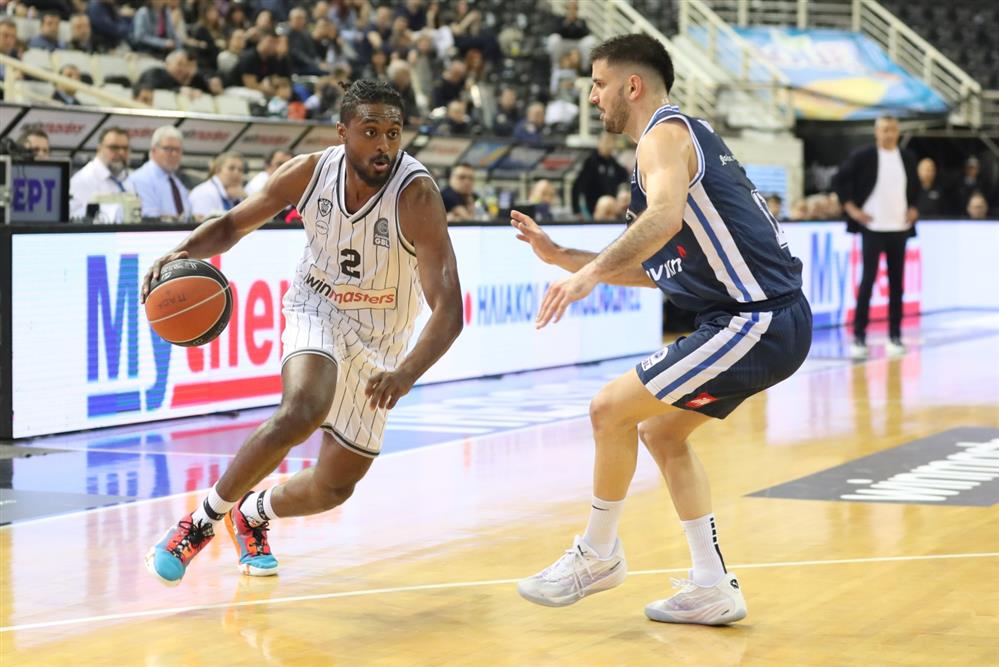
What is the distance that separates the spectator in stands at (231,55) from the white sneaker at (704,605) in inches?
527

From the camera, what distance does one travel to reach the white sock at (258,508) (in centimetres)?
603

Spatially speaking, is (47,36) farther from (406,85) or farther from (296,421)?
(296,421)

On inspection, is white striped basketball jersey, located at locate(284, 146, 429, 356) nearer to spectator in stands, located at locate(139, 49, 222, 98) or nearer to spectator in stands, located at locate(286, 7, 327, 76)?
spectator in stands, located at locate(139, 49, 222, 98)

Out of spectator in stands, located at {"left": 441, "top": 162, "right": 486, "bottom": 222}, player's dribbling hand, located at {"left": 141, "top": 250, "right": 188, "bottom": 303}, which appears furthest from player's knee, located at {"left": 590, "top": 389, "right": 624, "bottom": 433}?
spectator in stands, located at {"left": 441, "top": 162, "right": 486, "bottom": 222}

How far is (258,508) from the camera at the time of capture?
6.07 metres

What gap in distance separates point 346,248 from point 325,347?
378 mm

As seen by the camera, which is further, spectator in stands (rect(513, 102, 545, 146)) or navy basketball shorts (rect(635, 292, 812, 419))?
spectator in stands (rect(513, 102, 545, 146))

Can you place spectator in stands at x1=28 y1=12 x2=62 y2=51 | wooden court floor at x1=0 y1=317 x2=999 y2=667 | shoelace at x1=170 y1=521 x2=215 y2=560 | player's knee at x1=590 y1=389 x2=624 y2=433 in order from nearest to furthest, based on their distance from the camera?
wooden court floor at x1=0 y1=317 x2=999 y2=667 → player's knee at x1=590 y1=389 x2=624 y2=433 → shoelace at x1=170 y1=521 x2=215 y2=560 → spectator in stands at x1=28 y1=12 x2=62 y2=51

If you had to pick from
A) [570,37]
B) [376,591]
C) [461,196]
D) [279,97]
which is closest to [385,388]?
[376,591]

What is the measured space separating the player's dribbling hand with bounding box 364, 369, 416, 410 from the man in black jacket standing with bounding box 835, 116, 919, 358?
413 inches

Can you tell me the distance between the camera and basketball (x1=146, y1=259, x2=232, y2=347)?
5.86 meters

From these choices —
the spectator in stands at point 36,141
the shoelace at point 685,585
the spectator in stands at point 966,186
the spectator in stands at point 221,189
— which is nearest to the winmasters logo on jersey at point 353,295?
the shoelace at point 685,585

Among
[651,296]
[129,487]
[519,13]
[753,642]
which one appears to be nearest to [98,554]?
[129,487]

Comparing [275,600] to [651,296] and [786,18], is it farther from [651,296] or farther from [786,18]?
[786,18]
